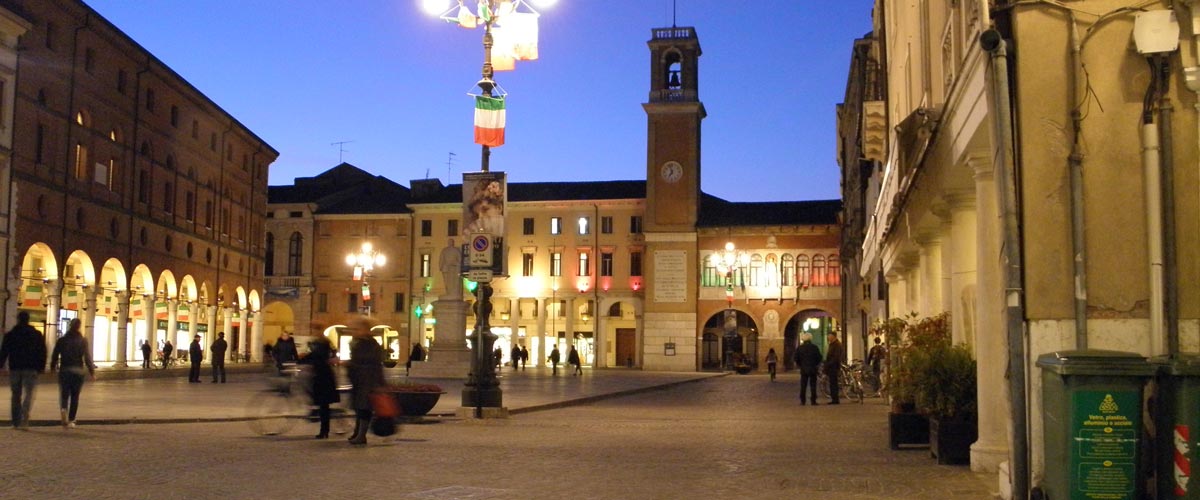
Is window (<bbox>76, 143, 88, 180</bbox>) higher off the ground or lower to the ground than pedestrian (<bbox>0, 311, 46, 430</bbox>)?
higher

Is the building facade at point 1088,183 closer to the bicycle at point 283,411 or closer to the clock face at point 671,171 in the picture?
the bicycle at point 283,411

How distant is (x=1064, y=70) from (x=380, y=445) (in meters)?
8.98

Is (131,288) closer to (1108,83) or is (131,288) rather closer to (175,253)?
(175,253)

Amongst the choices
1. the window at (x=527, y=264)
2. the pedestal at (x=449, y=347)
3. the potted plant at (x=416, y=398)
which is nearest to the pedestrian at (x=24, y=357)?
the potted plant at (x=416, y=398)

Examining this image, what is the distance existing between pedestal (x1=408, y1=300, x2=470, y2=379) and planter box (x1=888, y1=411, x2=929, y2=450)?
25.9 meters

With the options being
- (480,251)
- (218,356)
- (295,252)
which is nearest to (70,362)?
(480,251)

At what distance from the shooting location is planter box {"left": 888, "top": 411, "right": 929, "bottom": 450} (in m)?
13.9

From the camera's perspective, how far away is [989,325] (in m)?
10.8

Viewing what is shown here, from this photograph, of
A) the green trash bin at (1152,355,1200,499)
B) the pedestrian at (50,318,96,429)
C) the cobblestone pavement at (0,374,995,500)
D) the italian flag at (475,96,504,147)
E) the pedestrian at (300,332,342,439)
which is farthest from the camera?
the italian flag at (475,96,504,147)

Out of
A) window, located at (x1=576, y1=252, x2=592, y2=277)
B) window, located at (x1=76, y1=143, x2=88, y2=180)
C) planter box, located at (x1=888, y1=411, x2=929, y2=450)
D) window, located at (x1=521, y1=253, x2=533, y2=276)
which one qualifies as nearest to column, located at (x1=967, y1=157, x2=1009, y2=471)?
planter box, located at (x1=888, y1=411, x2=929, y2=450)

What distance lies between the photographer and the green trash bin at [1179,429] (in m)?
7.39

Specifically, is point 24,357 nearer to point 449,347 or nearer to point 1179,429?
point 1179,429

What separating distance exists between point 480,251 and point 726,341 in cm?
5407

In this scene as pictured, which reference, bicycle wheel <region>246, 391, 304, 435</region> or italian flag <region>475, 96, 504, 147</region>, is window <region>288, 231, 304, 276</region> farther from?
bicycle wheel <region>246, 391, 304, 435</region>
